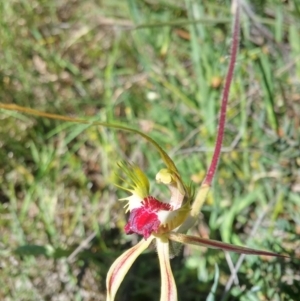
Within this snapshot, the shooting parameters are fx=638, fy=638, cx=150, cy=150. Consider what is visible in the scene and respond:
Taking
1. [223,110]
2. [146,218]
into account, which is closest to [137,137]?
[223,110]

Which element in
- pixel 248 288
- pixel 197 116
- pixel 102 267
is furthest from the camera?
pixel 197 116

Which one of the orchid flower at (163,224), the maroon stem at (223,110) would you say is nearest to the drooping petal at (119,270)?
the orchid flower at (163,224)

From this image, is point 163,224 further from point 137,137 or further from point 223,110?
point 137,137

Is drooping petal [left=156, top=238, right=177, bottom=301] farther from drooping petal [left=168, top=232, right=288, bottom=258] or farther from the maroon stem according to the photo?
the maroon stem

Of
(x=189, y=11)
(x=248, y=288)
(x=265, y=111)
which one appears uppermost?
(x=189, y=11)

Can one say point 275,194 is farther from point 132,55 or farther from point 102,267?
point 132,55

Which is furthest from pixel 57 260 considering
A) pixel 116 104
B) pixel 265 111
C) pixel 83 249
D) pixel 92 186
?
pixel 265 111
